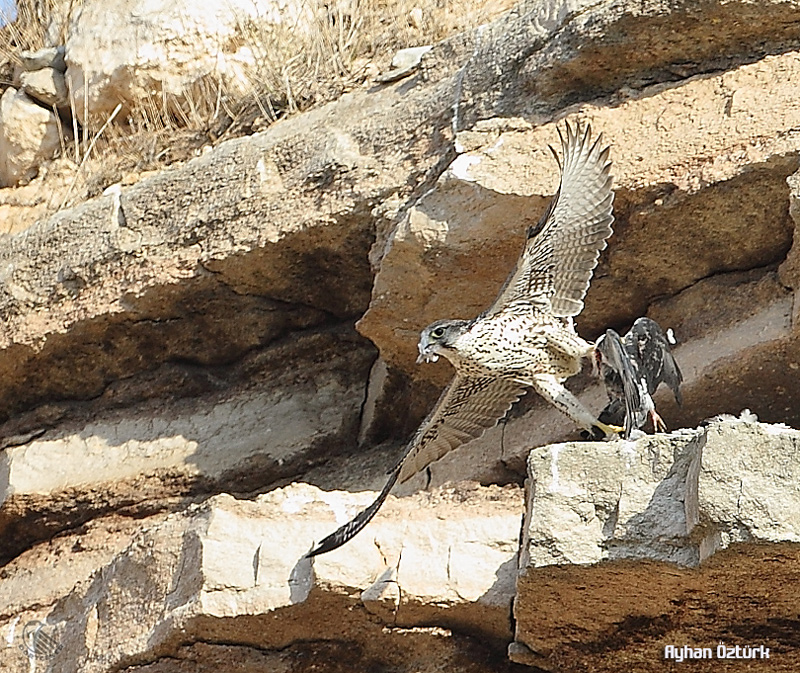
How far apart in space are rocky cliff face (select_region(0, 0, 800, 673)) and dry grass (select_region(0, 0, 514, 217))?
599 mm

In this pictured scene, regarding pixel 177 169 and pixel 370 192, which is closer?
pixel 370 192

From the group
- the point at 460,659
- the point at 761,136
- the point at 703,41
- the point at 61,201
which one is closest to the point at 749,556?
the point at 460,659

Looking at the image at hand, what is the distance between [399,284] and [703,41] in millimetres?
1370

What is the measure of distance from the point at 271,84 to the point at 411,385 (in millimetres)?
1713

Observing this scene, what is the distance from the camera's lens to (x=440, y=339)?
4.72 metres

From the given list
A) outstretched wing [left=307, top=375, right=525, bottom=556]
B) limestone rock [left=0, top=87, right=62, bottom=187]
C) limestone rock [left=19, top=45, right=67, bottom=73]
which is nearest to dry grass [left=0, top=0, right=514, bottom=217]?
limestone rock [left=0, top=87, right=62, bottom=187]

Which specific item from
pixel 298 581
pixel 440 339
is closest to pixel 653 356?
pixel 440 339

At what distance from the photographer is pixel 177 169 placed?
6109 mm

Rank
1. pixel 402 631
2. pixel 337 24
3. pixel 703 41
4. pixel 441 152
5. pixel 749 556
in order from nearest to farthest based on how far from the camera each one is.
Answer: pixel 749 556 < pixel 402 631 < pixel 703 41 < pixel 441 152 < pixel 337 24

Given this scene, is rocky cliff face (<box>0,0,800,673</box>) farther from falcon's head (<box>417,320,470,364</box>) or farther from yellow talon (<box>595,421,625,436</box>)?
falcon's head (<box>417,320,470,364</box>)

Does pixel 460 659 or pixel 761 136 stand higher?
pixel 761 136

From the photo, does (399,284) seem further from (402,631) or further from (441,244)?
(402,631)

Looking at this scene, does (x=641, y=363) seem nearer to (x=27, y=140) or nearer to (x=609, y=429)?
(x=609, y=429)

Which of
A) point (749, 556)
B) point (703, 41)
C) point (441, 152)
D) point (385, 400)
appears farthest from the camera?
point (385, 400)
